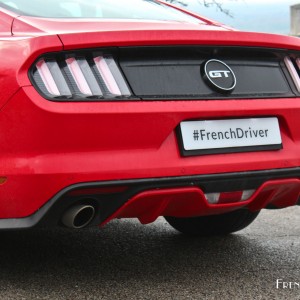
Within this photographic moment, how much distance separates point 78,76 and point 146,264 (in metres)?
1.22

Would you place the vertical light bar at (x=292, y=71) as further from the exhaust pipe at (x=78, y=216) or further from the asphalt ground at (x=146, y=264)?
the exhaust pipe at (x=78, y=216)

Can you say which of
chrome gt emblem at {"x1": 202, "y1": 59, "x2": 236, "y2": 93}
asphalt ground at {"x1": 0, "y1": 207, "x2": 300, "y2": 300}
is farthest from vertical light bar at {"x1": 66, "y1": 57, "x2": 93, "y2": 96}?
asphalt ground at {"x1": 0, "y1": 207, "x2": 300, "y2": 300}

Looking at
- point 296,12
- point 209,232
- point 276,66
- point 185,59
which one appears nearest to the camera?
point 185,59

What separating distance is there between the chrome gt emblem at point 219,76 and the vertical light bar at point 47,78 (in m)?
0.65

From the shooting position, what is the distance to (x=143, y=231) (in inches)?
166

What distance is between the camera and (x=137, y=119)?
256 cm

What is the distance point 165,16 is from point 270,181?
1075 millimetres

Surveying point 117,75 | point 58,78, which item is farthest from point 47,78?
point 117,75

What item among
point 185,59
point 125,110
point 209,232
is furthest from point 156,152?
point 209,232

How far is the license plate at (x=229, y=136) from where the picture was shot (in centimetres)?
267

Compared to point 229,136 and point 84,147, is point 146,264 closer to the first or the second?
point 229,136

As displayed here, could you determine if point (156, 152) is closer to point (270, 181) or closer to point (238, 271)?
point (270, 181)

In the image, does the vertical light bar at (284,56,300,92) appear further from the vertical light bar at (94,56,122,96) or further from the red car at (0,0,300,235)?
the vertical light bar at (94,56,122,96)

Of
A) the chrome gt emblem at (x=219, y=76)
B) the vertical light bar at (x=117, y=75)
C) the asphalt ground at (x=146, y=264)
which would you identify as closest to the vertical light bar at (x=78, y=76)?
the vertical light bar at (x=117, y=75)
